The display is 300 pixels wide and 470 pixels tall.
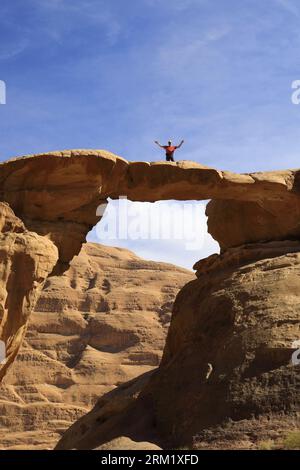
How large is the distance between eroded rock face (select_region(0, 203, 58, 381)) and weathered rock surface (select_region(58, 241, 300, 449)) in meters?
3.61

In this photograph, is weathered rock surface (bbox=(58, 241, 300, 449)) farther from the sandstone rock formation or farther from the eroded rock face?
Answer: the eroded rock face

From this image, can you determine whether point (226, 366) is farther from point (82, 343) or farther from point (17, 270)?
point (82, 343)

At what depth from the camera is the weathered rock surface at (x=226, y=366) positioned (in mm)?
17562

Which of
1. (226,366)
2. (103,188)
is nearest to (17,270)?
(103,188)

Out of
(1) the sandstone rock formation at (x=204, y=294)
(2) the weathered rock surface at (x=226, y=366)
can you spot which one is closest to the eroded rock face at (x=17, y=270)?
(1) the sandstone rock formation at (x=204, y=294)

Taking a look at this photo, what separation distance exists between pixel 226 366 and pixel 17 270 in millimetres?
5678

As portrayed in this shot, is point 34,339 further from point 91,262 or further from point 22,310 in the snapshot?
point 22,310

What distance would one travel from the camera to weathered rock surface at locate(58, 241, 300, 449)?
17562mm

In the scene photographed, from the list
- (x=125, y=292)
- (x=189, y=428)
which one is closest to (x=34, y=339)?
(x=125, y=292)

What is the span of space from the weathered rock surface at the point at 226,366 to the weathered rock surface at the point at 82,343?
19.9m

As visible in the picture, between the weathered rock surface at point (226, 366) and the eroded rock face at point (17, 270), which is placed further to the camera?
the eroded rock face at point (17, 270)

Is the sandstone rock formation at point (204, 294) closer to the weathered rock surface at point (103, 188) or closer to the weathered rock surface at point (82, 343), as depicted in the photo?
the weathered rock surface at point (103, 188)

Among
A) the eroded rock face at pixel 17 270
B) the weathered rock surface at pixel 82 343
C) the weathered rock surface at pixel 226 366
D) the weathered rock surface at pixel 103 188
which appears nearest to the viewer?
the weathered rock surface at pixel 226 366

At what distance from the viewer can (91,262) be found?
54969mm
